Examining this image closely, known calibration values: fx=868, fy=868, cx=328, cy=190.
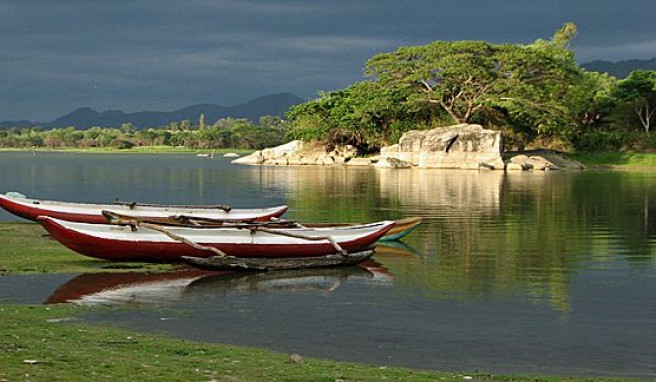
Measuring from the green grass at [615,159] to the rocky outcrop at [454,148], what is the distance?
1466 centimetres

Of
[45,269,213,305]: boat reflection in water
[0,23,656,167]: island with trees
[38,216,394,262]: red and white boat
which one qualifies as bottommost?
[45,269,213,305]: boat reflection in water

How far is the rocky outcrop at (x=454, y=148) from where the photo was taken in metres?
90.3

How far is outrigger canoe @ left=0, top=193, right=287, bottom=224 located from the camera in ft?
101

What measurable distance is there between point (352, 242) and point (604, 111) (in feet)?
299

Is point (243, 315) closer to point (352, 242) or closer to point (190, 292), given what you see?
point (190, 292)

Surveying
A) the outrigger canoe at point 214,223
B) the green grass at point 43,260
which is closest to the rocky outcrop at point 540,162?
the outrigger canoe at point 214,223

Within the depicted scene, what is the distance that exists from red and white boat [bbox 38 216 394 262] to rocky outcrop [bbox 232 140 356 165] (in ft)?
284

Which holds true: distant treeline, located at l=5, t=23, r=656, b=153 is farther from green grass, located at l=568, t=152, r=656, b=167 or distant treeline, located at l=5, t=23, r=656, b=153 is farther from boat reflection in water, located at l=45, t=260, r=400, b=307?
boat reflection in water, located at l=45, t=260, r=400, b=307

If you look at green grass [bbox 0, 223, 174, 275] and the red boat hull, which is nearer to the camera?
green grass [bbox 0, 223, 174, 275]

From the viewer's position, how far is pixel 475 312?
18672 mm

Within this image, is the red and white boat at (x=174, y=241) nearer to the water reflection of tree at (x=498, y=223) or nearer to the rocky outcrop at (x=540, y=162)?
the water reflection of tree at (x=498, y=223)

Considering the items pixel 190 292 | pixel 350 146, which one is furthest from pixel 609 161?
pixel 190 292

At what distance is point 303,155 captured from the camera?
117m

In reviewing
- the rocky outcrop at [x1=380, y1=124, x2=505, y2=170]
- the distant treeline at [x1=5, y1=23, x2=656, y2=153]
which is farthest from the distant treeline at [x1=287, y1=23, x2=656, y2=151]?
the rocky outcrop at [x1=380, y1=124, x2=505, y2=170]
